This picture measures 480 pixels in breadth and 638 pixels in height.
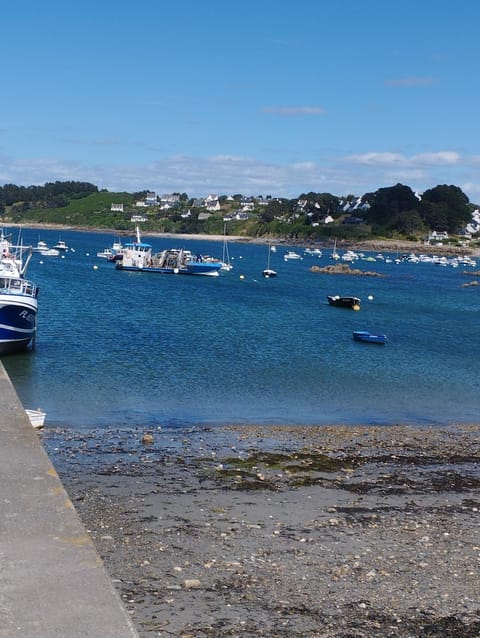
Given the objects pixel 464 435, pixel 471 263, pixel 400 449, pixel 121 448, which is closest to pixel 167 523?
pixel 121 448

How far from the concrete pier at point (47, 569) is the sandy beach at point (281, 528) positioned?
9.60 ft

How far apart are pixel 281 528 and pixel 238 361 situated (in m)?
25.6

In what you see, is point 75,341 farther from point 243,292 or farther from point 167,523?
point 243,292

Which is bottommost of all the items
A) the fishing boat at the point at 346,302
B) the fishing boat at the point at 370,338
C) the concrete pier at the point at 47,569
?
the fishing boat at the point at 370,338

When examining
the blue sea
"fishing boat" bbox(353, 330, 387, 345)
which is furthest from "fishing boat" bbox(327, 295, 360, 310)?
"fishing boat" bbox(353, 330, 387, 345)

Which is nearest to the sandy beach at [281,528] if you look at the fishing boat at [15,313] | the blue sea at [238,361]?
the blue sea at [238,361]

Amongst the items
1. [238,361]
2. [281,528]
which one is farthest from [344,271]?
[281,528]

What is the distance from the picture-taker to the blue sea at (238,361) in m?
29.0

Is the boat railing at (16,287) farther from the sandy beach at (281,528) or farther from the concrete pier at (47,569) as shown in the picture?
the concrete pier at (47,569)

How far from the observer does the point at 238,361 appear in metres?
40.6

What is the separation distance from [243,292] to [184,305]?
68.0 feet

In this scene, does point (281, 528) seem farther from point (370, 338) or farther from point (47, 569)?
point (370, 338)

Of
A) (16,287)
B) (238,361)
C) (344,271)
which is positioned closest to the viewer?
(16,287)

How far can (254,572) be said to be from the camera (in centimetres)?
1255
